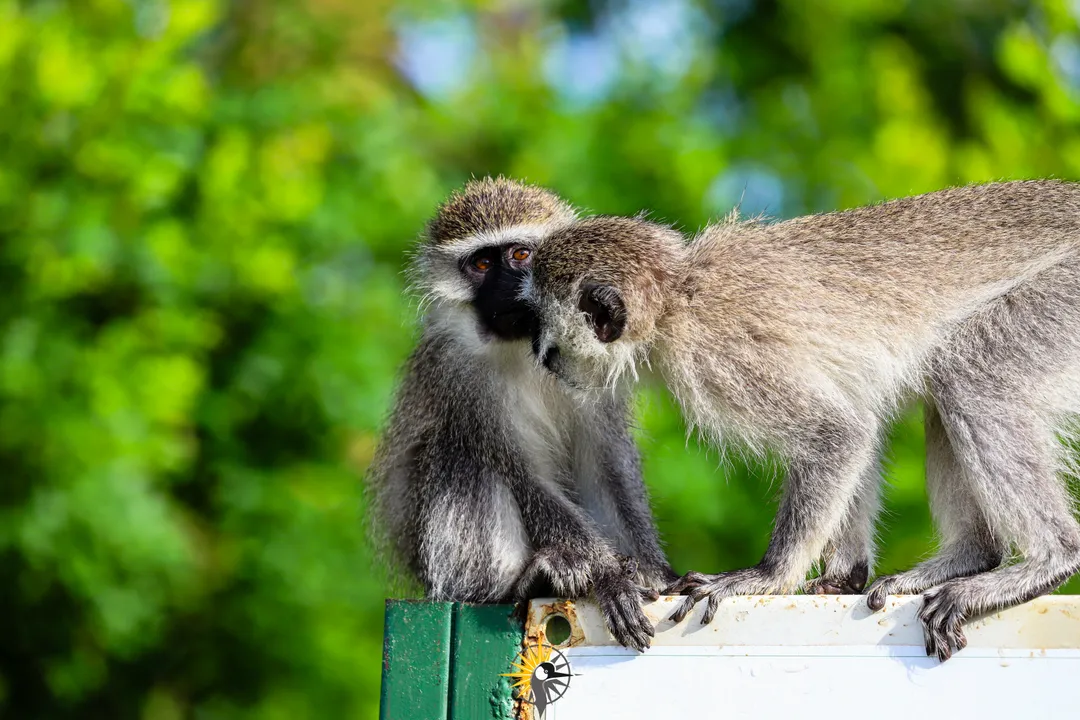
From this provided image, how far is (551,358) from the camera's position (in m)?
4.13

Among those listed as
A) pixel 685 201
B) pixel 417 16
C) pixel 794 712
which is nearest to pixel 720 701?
pixel 794 712

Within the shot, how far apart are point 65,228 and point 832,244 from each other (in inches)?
165

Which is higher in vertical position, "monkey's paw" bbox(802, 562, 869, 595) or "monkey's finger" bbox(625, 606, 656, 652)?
"monkey's paw" bbox(802, 562, 869, 595)

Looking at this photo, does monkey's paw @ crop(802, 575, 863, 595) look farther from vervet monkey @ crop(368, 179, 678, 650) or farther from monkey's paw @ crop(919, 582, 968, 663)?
monkey's paw @ crop(919, 582, 968, 663)

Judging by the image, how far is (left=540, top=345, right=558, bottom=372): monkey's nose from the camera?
4.11m

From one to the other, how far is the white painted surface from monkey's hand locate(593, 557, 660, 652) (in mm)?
35

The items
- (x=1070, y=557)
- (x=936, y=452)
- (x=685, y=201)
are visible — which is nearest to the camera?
(x=1070, y=557)

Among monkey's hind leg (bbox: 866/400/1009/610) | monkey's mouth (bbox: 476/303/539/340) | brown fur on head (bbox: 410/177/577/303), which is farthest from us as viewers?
brown fur on head (bbox: 410/177/577/303)

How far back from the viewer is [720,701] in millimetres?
3113

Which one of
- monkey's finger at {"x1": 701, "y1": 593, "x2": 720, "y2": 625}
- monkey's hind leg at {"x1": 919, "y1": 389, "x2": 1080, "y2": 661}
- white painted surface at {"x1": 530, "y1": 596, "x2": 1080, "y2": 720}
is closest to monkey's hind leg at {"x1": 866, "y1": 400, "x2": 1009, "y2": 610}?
monkey's hind leg at {"x1": 919, "y1": 389, "x2": 1080, "y2": 661}

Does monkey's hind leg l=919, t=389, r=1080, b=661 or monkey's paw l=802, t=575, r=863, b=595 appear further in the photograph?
monkey's paw l=802, t=575, r=863, b=595

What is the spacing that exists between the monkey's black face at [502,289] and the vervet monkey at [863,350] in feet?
0.71

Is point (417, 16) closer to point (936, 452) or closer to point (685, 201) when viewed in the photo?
point (685, 201)

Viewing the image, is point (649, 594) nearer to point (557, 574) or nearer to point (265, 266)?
point (557, 574)
